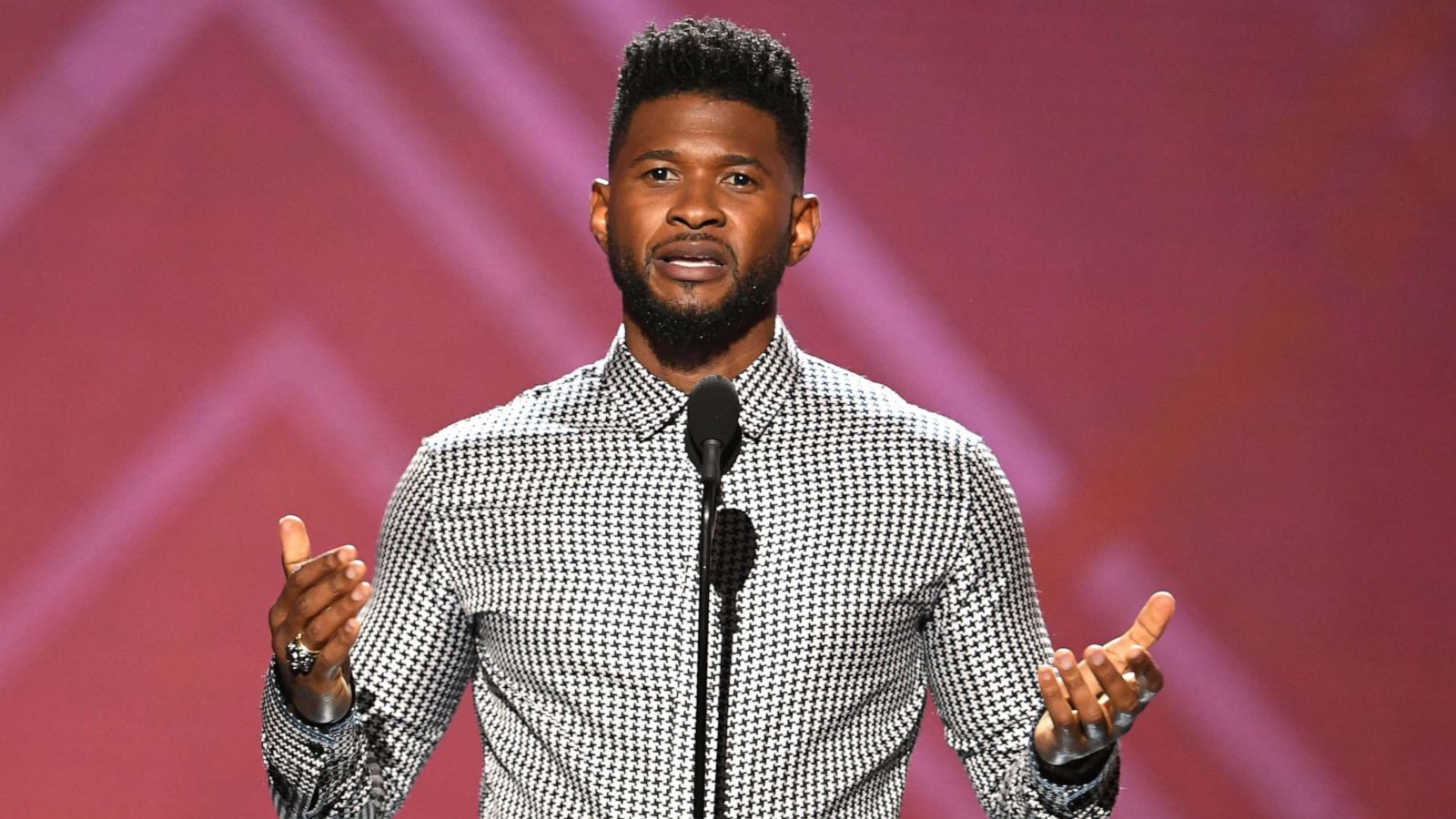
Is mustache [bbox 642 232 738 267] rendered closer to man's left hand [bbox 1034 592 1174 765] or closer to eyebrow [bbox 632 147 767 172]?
eyebrow [bbox 632 147 767 172]

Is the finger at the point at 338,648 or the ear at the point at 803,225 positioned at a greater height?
the ear at the point at 803,225

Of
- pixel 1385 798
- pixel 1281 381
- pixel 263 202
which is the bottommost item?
pixel 1385 798

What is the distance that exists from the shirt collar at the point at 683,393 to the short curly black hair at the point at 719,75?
0.23 m

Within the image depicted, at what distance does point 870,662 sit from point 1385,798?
154 centimetres

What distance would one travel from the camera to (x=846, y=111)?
9.25 ft

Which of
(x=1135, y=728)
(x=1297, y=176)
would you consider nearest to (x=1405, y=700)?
(x=1135, y=728)

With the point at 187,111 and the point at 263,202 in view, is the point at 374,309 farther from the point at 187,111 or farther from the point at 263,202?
the point at 187,111

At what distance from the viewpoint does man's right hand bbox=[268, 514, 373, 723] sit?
5.13ft

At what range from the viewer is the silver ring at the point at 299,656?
1623mm

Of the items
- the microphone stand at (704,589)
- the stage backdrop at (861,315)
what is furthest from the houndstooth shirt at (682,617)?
the stage backdrop at (861,315)

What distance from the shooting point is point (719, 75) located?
1.93m

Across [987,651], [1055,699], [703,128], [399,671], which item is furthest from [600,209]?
[1055,699]

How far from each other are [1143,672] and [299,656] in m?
0.82

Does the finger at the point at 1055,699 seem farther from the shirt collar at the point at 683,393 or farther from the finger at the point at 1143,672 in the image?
the shirt collar at the point at 683,393
